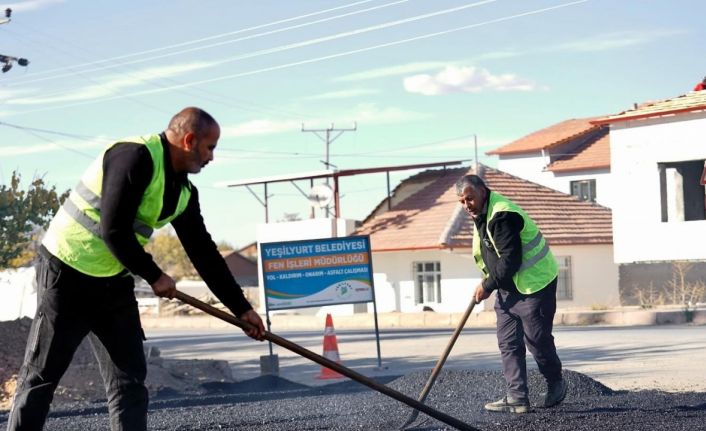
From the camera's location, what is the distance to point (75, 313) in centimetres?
495

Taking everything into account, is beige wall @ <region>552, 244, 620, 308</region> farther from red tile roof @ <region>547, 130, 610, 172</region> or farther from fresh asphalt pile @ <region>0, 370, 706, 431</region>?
fresh asphalt pile @ <region>0, 370, 706, 431</region>

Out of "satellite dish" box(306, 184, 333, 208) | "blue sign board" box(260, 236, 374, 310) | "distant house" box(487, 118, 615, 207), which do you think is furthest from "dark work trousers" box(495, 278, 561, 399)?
"distant house" box(487, 118, 615, 207)

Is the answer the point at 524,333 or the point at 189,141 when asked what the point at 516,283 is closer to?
the point at 524,333

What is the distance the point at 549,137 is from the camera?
58094 mm

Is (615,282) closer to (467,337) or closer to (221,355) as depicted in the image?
(467,337)

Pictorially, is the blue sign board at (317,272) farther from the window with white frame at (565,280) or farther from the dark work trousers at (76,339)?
the window with white frame at (565,280)

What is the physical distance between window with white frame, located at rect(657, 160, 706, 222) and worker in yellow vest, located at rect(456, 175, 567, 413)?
75.2 feet

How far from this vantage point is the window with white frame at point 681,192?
98.3 ft

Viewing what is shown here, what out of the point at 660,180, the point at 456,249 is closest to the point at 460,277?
the point at 456,249

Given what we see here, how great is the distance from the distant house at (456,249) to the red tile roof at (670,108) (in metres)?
6.02

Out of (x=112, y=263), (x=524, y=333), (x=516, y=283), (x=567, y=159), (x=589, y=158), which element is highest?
(x=567, y=159)

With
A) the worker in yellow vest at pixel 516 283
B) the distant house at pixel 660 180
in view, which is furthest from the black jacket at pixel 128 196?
the distant house at pixel 660 180

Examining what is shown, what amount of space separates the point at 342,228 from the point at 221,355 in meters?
20.5

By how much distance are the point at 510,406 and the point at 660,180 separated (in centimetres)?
2369
